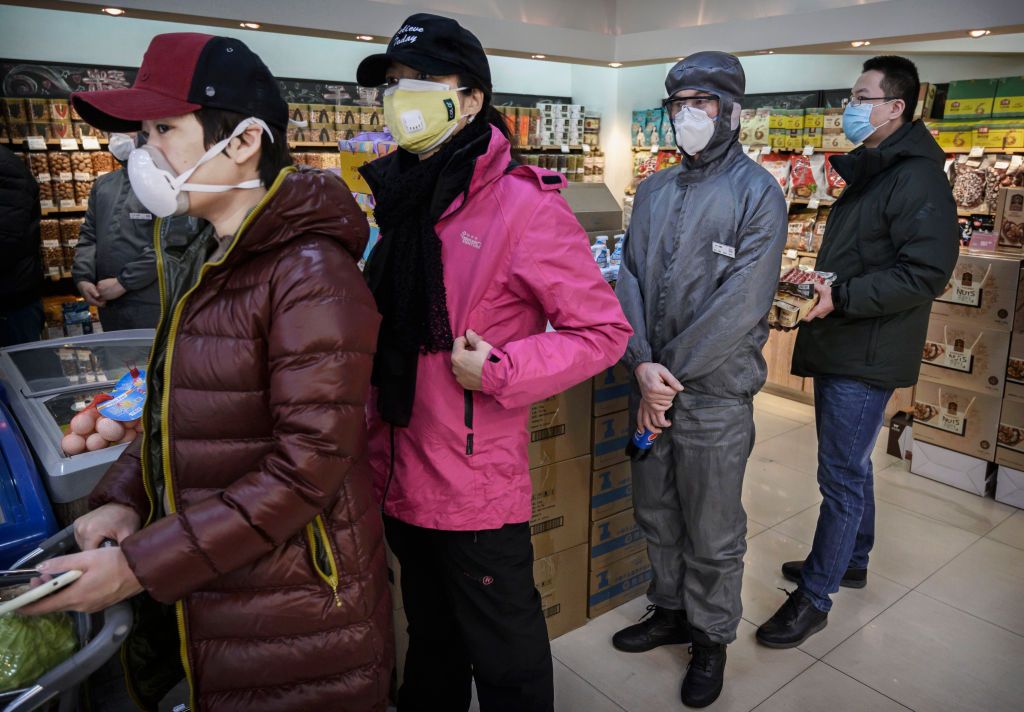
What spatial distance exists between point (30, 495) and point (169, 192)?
881 millimetres

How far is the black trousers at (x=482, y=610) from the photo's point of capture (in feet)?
5.31

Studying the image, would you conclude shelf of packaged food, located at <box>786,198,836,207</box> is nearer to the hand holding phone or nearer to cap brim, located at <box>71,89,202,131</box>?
cap brim, located at <box>71,89,202,131</box>

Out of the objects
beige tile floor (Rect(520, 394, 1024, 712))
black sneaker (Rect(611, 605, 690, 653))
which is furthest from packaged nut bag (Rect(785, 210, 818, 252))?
black sneaker (Rect(611, 605, 690, 653))

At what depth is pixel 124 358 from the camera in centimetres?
248

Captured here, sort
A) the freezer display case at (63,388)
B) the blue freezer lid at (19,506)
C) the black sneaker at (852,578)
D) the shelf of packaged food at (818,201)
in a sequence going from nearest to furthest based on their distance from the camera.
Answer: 1. the blue freezer lid at (19,506)
2. the freezer display case at (63,388)
3. the black sneaker at (852,578)
4. the shelf of packaged food at (818,201)

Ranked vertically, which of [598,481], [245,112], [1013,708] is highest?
[245,112]

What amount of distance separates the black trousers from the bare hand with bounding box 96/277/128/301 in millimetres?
2460

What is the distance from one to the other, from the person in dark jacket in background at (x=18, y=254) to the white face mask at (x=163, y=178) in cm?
262

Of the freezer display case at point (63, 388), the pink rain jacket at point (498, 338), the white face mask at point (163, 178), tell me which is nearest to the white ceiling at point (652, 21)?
the freezer display case at point (63, 388)

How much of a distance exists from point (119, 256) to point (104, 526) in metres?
2.60

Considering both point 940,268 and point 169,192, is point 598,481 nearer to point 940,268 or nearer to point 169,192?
point 940,268

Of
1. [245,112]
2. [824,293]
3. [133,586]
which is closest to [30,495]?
[133,586]

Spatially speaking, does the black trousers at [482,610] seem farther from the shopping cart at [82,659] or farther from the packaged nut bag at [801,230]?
the packaged nut bag at [801,230]

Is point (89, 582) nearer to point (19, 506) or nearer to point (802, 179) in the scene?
point (19, 506)
